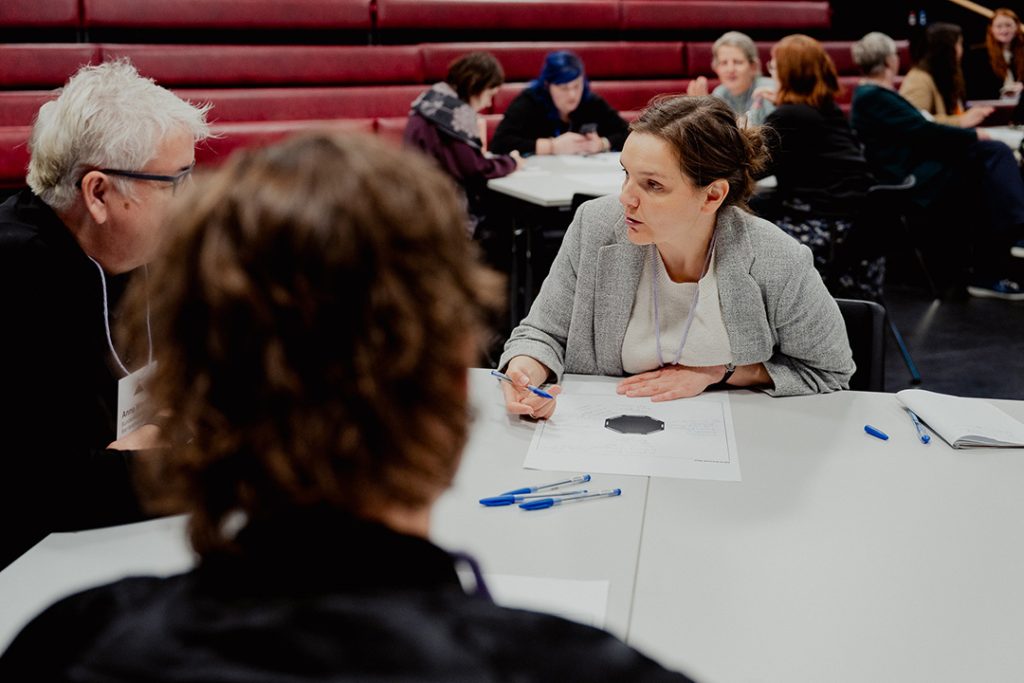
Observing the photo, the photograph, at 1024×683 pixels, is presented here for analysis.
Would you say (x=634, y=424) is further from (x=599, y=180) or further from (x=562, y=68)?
(x=562, y=68)

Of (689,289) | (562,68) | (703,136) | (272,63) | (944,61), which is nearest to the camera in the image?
(703,136)

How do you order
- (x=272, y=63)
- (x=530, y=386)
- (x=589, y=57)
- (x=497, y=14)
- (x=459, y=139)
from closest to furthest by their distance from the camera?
(x=530, y=386), (x=459, y=139), (x=272, y=63), (x=497, y=14), (x=589, y=57)

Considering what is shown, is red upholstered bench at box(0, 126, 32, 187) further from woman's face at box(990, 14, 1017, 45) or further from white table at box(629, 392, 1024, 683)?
woman's face at box(990, 14, 1017, 45)

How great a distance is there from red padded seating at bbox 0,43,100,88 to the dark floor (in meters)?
4.53

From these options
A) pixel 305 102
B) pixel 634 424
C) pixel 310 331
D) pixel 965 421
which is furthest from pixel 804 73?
pixel 310 331

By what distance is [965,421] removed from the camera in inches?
66.9

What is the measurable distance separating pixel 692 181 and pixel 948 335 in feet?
10.6

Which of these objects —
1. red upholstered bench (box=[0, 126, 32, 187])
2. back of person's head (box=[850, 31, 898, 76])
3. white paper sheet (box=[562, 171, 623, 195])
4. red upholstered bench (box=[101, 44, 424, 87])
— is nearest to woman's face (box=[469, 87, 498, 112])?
white paper sheet (box=[562, 171, 623, 195])

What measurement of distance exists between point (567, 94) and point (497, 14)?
1.58m

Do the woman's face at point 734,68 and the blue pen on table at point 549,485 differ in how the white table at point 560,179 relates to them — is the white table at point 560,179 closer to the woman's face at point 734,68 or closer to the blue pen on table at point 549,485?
the woman's face at point 734,68

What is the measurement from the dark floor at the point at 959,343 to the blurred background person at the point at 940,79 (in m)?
1.27

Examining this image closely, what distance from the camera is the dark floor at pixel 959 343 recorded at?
3975 mm

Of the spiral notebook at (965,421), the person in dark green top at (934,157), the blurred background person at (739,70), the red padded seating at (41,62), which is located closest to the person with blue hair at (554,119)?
the blurred background person at (739,70)

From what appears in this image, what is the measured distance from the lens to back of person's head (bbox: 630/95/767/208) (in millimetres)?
1889
